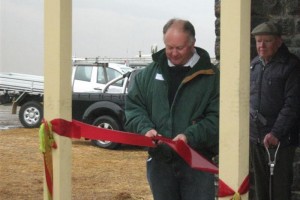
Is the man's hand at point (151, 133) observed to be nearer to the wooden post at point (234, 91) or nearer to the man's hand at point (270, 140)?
the wooden post at point (234, 91)

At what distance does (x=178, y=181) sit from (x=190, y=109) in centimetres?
47

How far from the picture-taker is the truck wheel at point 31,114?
597 inches

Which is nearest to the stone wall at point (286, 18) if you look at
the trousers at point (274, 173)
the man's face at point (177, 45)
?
the trousers at point (274, 173)

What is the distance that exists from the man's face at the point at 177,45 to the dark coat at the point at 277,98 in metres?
1.23

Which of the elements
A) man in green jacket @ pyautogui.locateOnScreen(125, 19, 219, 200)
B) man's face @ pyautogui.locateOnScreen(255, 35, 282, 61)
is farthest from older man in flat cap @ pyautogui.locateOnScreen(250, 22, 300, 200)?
man in green jacket @ pyautogui.locateOnScreen(125, 19, 219, 200)

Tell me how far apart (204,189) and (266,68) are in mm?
1396

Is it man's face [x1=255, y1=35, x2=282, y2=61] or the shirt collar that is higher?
man's face [x1=255, y1=35, x2=282, y2=61]

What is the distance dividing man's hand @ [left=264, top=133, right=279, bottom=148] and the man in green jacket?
993 millimetres

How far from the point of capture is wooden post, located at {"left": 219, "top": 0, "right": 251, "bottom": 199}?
8.71 ft

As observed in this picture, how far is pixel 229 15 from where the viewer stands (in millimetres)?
2660

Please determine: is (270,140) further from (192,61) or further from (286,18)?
(286,18)

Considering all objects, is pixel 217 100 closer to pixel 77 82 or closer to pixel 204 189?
pixel 204 189

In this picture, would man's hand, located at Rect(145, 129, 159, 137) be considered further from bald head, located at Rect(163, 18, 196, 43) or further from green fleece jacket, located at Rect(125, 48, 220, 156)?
bald head, located at Rect(163, 18, 196, 43)

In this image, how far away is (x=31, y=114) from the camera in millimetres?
15312
